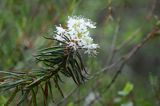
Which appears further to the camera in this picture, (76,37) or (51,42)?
(51,42)

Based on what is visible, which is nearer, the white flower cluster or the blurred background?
the white flower cluster

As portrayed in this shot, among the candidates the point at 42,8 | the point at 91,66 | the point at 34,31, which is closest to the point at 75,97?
the point at 91,66

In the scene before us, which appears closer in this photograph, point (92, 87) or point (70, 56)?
point (70, 56)

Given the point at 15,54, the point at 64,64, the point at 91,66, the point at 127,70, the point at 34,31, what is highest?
the point at 127,70

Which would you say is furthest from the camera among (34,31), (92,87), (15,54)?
(34,31)

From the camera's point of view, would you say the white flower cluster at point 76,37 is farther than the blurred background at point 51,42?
No

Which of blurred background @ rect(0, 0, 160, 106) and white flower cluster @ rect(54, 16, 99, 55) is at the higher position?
blurred background @ rect(0, 0, 160, 106)

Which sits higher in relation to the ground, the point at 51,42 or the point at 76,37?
the point at 51,42

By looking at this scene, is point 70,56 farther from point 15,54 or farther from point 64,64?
point 15,54

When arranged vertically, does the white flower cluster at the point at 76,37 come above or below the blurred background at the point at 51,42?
below

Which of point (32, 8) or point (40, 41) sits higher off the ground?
point (32, 8)

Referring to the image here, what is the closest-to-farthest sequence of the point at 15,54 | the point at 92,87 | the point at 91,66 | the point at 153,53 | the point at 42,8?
the point at 91,66, the point at 92,87, the point at 15,54, the point at 42,8, the point at 153,53
